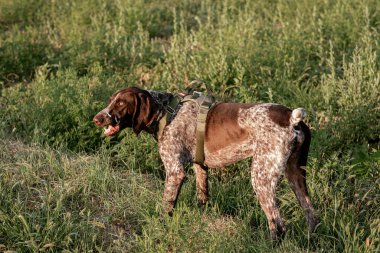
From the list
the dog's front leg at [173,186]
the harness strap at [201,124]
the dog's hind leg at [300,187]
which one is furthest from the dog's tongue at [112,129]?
the dog's hind leg at [300,187]

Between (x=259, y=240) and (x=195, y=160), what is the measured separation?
0.93 meters

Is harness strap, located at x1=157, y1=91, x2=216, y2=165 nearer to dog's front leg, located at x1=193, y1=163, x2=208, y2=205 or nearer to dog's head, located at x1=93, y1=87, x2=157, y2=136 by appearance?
dog's head, located at x1=93, y1=87, x2=157, y2=136

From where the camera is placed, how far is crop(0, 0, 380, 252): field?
428 cm

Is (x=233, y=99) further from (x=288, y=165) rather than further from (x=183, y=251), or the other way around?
(x=183, y=251)

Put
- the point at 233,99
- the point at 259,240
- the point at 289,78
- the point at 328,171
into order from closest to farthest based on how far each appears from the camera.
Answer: the point at 259,240 → the point at 328,171 → the point at 233,99 → the point at 289,78

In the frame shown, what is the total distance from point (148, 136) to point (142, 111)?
119 cm

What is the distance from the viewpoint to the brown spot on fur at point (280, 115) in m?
4.39

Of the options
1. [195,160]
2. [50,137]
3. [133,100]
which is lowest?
[50,137]

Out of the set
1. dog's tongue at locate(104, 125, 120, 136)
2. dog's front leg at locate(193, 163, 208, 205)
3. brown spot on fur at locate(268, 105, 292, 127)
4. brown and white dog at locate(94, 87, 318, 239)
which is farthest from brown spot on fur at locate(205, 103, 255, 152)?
dog's tongue at locate(104, 125, 120, 136)

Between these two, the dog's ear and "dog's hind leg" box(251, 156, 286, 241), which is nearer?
"dog's hind leg" box(251, 156, 286, 241)

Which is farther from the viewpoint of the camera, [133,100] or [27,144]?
[27,144]

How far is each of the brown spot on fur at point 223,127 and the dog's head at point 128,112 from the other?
1.67 ft

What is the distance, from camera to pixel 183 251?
13.0ft

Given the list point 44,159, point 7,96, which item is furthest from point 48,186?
point 7,96
